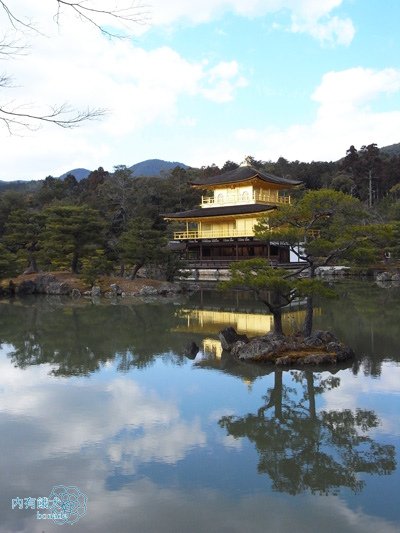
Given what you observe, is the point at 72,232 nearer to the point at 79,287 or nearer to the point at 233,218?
the point at 79,287

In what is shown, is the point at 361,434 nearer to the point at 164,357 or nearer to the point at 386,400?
the point at 386,400

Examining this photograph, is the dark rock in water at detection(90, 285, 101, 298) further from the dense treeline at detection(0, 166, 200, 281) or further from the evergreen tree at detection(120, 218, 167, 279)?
the evergreen tree at detection(120, 218, 167, 279)

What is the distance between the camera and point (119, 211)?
137ft

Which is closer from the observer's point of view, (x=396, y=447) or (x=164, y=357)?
(x=396, y=447)

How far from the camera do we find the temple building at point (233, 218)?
30234mm

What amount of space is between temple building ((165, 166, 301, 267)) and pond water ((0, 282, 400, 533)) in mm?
18703

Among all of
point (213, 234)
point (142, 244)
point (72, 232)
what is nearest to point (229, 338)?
point (142, 244)

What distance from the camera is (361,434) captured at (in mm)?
5941

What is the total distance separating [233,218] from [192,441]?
26.0 meters

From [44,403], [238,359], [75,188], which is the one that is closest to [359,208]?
[238,359]

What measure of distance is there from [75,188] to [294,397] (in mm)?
58949

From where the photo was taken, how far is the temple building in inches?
1190

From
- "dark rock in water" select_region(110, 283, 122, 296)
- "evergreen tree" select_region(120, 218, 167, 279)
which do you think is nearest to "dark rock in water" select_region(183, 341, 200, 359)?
"evergreen tree" select_region(120, 218, 167, 279)

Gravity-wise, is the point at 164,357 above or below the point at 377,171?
below
